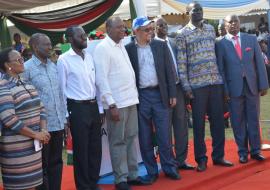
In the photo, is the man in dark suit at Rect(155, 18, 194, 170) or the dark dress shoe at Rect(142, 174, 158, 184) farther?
the man in dark suit at Rect(155, 18, 194, 170)

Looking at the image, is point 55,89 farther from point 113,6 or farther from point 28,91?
point 113,6

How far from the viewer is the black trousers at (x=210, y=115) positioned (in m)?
6.59

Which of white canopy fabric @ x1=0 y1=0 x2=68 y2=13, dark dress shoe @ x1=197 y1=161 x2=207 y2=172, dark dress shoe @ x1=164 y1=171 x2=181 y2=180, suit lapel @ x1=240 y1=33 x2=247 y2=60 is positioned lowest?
dark dress shoe @ x1=197 y1=161 x2=207 y2=172

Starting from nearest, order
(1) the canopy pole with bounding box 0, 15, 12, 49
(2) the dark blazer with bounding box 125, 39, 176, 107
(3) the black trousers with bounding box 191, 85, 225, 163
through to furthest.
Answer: (2) the dark blazer with bounding box 125, 39, 176, 107
(3) the black trousers with bounding box 191, 85, 225, 163
(1) the canopy pole with bounding box 0, 15, 12, 49

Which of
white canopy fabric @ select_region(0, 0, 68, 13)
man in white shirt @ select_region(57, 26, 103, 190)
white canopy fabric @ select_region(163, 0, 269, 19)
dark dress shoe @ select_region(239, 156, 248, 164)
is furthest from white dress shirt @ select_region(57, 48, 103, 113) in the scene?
white canopy fabric @ select_region(163, 0, 269, 19)

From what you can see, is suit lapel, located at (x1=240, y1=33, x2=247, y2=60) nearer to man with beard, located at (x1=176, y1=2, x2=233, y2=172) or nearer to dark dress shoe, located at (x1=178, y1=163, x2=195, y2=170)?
man with beard, located at (x1=176, y1=2, x2=233, y2=172)

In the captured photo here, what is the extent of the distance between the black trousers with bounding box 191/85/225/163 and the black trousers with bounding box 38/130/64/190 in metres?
2.03

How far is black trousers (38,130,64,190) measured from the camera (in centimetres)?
529

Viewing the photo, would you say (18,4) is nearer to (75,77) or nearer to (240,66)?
(75,77)

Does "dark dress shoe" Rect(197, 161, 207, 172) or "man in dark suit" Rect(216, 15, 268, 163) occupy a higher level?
"man in dark suit" Rect(216, 15, 268, 163)

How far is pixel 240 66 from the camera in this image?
6.85 m

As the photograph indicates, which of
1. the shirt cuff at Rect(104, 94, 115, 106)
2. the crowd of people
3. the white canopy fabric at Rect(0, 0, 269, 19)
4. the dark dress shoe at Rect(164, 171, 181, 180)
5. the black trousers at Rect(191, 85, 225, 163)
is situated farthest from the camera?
the white canopy fabric at Rect(0, 0, 269, 19)

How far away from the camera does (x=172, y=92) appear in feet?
20.2

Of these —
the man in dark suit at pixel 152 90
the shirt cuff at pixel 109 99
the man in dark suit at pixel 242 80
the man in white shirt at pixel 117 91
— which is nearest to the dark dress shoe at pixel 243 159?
the man in dark suit at pixel 242 80
